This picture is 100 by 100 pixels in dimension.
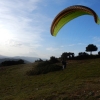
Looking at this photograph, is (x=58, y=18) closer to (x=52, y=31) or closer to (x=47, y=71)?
(x=52, y=31)

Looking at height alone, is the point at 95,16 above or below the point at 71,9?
below

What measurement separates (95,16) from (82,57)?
2671 cm

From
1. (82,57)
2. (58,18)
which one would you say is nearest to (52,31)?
(58,18)

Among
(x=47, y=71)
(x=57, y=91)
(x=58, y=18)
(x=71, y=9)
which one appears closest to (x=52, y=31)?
(x=58, y=18)

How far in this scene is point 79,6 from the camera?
27.7ft

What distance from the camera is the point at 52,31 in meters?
10.5

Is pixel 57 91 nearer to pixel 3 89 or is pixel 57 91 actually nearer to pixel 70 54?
pixel 3 89

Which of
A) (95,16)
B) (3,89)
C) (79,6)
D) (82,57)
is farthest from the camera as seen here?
(82,57)

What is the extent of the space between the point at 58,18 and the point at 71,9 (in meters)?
1.04

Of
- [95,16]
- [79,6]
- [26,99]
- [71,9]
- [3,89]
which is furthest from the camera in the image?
[3,89]

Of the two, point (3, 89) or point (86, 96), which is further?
point (3, 89)

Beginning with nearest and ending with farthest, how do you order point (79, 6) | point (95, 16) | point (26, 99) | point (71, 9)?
point (95, 16), point (79, 6), point (71, 9), point (26, 99)

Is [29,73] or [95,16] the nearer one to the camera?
[95,16]

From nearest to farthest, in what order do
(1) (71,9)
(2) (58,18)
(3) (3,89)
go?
(1) (71,9)
(2) (58,18)
(3) (3,89)
